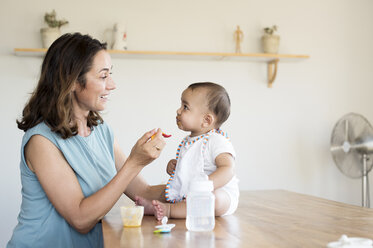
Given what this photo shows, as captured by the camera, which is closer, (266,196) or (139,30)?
(266,196)

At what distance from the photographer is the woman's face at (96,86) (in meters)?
1.70

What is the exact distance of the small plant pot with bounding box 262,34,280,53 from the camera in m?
3.75

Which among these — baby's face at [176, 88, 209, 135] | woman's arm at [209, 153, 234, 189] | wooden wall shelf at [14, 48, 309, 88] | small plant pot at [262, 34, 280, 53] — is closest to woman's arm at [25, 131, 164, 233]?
woman's arm at [209, 153, 234, 189]

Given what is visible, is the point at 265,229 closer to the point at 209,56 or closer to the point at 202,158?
the point at 202,158

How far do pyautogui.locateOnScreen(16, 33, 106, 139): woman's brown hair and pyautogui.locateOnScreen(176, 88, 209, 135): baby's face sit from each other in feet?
1.34

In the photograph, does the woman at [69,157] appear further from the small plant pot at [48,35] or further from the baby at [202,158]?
the small plant pot at [48,35]

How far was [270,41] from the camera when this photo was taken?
3.75 meters

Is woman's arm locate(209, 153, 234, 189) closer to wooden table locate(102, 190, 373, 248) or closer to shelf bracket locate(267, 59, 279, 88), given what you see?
wooden table locate(102, 190, 373, 248)

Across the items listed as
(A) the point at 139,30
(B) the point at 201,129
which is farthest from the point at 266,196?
(A) the point at 139,30

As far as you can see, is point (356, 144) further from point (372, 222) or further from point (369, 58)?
point (372, 222)

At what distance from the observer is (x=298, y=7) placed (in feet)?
13.1

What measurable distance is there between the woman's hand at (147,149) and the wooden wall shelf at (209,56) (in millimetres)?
2123

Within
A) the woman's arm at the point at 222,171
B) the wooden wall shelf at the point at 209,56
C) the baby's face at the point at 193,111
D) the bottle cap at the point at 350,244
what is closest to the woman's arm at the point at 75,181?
the woman's arm at the point at 222,171

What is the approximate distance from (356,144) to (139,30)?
6.56 feet
